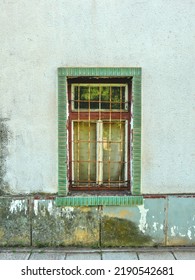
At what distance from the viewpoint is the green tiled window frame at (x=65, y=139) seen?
158 inches

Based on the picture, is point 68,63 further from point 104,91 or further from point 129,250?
point 129,250

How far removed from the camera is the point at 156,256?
4.01 m

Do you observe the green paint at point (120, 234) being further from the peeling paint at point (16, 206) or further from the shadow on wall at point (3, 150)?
the shadow on wall at point (3, 150)

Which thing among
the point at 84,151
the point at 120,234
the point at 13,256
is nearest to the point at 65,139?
the point at 84,151

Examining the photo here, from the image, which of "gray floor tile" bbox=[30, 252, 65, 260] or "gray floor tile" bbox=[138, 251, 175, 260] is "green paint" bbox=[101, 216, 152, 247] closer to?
"gray floor tile" bbox=[138, 251, 175, 260]

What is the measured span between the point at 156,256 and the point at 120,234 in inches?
21.2

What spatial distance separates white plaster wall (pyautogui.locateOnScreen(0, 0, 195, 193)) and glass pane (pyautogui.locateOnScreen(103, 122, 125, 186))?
359 mm

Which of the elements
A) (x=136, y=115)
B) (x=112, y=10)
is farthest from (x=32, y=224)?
(x=112, y=10)

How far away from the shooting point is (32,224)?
420cm

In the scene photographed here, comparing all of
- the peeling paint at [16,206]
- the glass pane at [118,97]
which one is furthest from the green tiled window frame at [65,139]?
the peeling paint at [16,206]

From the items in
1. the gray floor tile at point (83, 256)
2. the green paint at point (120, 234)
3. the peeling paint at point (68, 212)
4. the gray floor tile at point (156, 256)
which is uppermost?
the peeling paint at point (68, 212)

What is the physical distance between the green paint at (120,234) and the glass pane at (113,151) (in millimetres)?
554

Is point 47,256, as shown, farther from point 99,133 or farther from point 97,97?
point 97,97

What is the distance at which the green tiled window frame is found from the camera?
4.02 m
